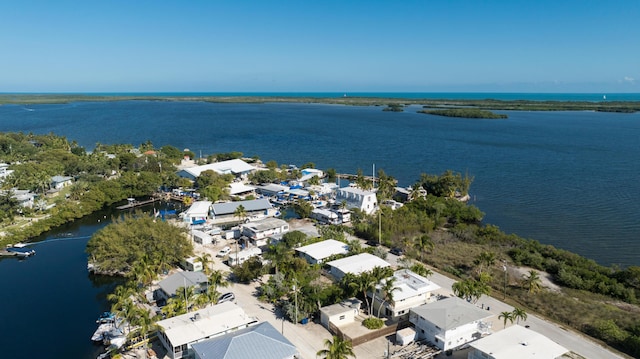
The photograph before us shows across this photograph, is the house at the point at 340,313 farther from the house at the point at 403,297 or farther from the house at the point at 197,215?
the house at the point at 197,215

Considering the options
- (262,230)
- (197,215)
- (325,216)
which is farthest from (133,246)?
(325,216)

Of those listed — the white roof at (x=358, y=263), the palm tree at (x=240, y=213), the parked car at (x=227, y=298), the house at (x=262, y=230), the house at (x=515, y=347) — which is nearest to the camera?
the house at (x=515, y=347)

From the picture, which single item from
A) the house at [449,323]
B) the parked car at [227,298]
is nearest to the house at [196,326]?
the parked car at [227,298]

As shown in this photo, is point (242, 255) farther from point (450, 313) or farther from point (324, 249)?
point (450, 313)

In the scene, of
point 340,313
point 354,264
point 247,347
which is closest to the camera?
point 247,347

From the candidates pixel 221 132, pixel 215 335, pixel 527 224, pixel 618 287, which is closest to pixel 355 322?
pixel 215 335

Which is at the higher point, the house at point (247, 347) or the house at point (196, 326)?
the house at point (247, 347)
